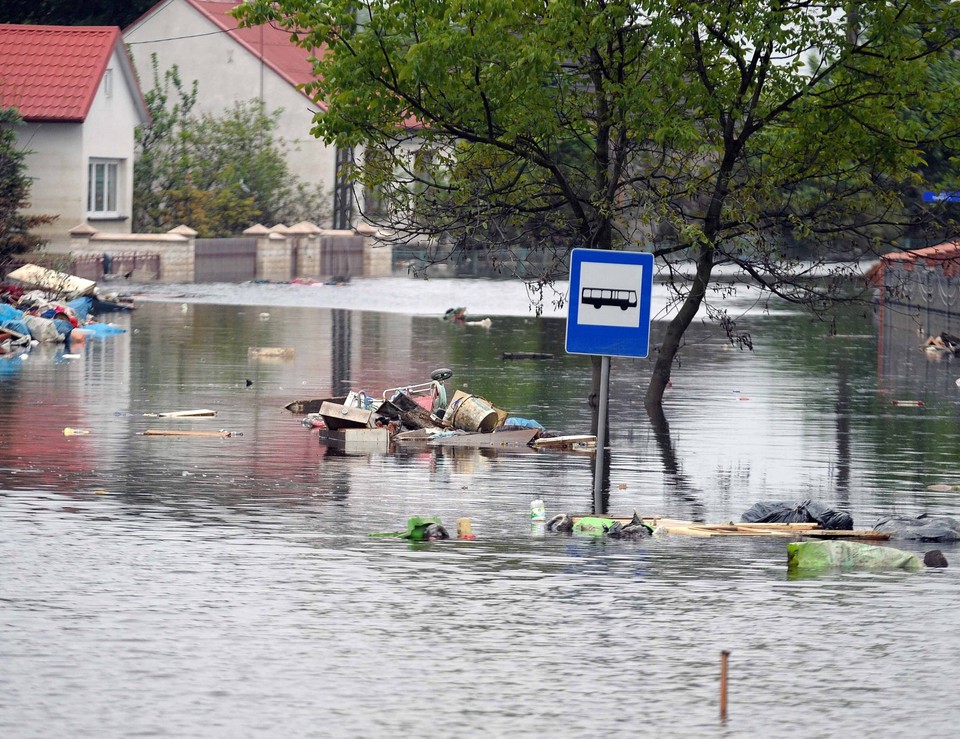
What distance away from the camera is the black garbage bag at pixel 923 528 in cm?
1170

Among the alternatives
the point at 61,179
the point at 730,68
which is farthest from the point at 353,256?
the point at 730,68

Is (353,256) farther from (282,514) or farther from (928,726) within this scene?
(928,726)

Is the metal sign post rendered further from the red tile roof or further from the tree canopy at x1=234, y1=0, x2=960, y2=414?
the red tile roof

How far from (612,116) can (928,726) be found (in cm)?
1240

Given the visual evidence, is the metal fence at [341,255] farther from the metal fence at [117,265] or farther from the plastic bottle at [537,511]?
the plastic bottle at [537,511]

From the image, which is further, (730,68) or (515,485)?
(730,68)

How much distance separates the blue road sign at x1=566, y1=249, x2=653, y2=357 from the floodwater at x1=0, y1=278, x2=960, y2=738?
132 centimetres

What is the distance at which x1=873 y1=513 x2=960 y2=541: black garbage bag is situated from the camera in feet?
38.4

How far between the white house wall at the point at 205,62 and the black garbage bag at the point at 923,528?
192 feet

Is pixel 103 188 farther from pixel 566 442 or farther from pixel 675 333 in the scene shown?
pixel 566 442

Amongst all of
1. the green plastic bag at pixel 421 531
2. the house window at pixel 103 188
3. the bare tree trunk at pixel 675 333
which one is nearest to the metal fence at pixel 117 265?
the house window at pixel 103 188

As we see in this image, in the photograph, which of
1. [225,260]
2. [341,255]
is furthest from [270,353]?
[341,255]

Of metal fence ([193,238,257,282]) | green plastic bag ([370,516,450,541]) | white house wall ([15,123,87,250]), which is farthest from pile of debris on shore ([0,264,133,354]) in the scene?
green plastic bag ([370,516,450,541])

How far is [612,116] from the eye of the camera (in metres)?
18.8
